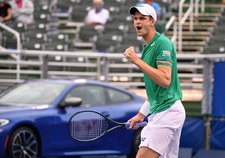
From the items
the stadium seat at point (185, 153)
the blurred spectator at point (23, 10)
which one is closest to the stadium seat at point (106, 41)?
the blurred spectator at point (23, 10)

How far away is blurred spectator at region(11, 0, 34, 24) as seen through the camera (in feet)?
77.8

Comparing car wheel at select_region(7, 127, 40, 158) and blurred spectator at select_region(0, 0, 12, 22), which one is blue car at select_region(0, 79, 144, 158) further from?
blurred spectator at select_region(0, 0, 12, 22)

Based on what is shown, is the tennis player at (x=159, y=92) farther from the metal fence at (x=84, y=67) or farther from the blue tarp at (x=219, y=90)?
the metal fence at (x=84, y=67)

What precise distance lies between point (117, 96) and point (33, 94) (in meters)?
1.50

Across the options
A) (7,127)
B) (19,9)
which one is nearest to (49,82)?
(7,127)

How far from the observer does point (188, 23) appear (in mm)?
24734

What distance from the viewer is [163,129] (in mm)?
8406

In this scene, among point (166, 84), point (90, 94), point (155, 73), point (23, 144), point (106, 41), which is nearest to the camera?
point (155, 73)

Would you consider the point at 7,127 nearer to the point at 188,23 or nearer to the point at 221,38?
the point at 221,38

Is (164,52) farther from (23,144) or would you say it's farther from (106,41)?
(106,41)

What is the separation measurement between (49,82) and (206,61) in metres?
3.62

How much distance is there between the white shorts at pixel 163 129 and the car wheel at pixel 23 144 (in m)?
6.07

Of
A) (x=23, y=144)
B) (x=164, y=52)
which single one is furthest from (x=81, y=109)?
(x=164, y=52)

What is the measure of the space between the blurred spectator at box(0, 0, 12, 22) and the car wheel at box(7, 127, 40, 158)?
900cm
